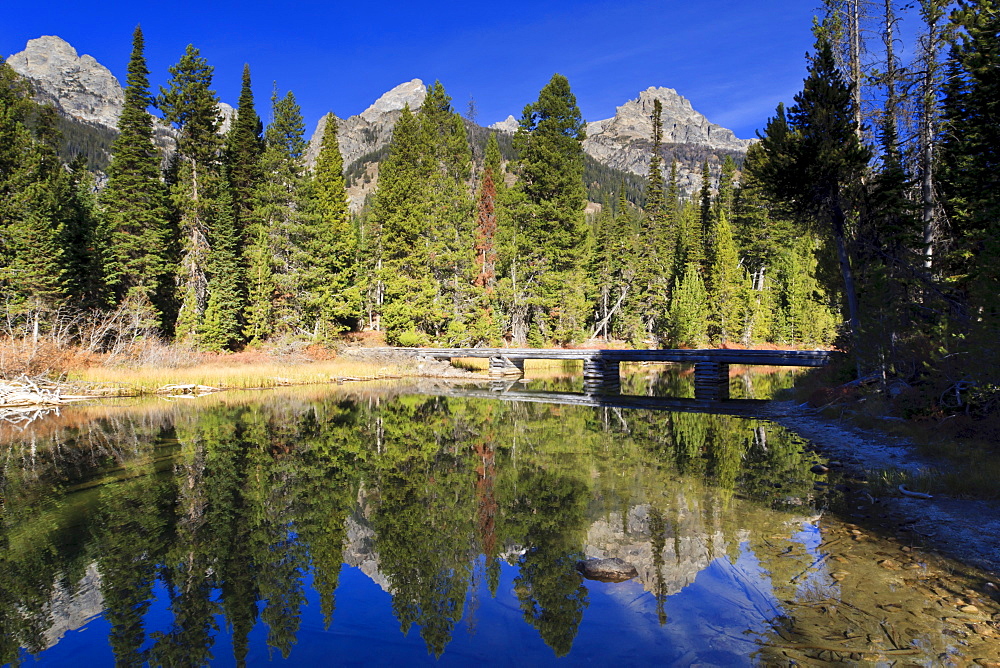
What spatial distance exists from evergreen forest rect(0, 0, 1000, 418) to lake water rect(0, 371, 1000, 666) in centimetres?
525

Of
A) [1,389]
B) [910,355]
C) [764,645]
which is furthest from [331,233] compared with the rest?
[764,645]

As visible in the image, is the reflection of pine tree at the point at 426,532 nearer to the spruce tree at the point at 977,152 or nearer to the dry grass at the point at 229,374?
the spruce tree at the point at 977,152

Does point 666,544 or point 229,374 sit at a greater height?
point 229,374

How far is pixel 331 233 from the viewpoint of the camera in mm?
40469

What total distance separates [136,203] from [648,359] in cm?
3247

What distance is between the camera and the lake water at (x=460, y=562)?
19.7 ft

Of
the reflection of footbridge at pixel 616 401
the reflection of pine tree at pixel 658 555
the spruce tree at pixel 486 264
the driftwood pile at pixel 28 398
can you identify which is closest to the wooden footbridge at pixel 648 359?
the reflection of footbridge at pixel 616 401

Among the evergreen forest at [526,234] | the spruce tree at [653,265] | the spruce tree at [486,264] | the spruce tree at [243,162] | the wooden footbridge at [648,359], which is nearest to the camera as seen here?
the evergreen forest at [526,234]

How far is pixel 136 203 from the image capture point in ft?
114

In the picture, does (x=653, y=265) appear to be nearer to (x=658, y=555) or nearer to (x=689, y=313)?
(x=689, y=313)

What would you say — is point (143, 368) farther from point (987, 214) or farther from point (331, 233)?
point (987, 214)

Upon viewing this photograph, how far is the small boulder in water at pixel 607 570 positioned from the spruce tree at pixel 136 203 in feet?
113

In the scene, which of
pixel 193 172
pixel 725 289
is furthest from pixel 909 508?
pixel 193 172

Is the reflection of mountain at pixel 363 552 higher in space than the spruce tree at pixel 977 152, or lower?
lower
